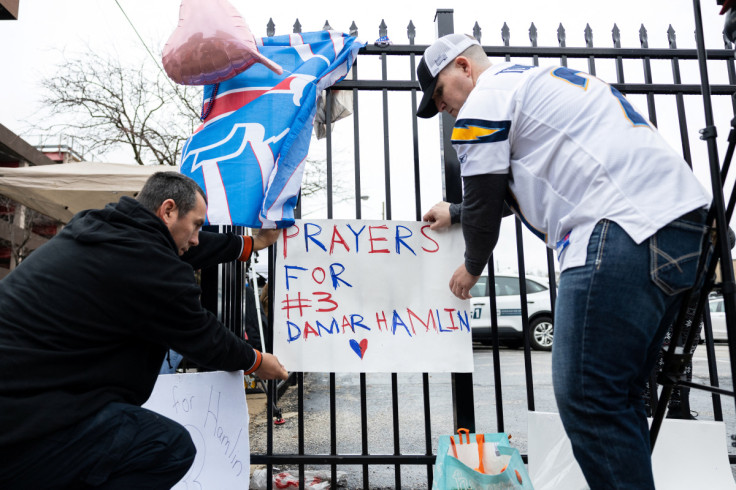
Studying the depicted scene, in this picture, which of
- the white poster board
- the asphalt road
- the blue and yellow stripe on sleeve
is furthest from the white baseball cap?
the asphalt road

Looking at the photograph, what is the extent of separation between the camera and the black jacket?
1521 millimetres

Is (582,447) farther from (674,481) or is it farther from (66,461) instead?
(66,461)

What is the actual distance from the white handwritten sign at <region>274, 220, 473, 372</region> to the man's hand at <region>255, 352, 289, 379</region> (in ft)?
0.86

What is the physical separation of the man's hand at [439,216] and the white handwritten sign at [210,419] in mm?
1190

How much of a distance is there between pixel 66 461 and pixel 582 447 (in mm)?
1467

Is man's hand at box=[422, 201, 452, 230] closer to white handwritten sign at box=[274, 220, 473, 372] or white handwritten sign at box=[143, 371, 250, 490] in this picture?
white handwritten sign at box=[274, 220, 473, 372]

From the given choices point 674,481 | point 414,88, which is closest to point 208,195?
point 414,88

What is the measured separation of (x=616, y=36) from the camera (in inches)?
111

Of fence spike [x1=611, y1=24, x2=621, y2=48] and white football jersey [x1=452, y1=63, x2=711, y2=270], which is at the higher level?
fence spike [x1=611, y1=24, x2=621, y2=48]

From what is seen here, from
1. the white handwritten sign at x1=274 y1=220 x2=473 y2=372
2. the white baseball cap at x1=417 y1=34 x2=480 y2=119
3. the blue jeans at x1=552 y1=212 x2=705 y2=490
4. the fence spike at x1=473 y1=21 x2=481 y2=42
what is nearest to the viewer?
the blue jeans at x1=552 y1=212 x2=705 y2=490

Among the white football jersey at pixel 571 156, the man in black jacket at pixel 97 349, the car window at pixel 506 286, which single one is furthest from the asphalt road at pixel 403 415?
the car window at pixel 506 286

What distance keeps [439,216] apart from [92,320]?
1.57m

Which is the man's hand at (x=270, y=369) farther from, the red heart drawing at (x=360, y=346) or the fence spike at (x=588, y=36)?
the fence spike at (x=588, y=36)

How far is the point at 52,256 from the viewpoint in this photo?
1.68 metres
